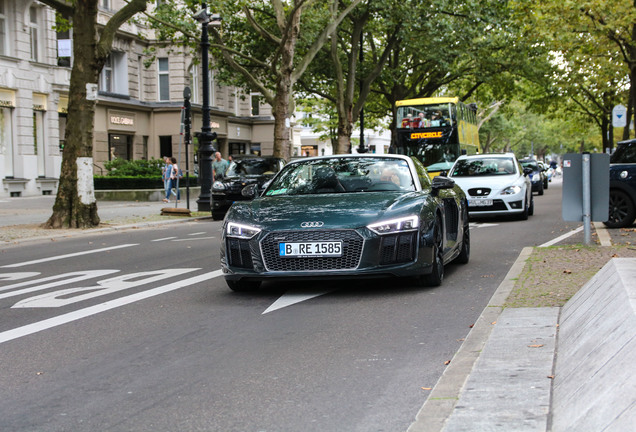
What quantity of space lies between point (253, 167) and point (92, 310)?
16.0 m

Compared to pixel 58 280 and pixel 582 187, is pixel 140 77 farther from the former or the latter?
pixel 582 187

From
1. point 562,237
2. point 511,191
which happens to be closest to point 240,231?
point 562,237

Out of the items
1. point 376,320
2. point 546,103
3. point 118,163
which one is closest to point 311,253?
point 376,320

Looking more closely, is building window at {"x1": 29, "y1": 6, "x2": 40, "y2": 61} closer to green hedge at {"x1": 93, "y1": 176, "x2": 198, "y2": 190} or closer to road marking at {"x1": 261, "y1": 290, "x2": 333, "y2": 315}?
green hedge at {"x1": 93, "y1": 176, "x2": 198, "y2": 190}

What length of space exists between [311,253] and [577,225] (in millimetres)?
10360

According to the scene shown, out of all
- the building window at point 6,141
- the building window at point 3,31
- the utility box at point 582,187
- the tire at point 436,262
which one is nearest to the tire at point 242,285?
the tire at point 436,262

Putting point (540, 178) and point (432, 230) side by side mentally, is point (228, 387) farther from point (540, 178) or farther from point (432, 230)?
point (540, 178)

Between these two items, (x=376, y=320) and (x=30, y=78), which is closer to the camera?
(x=376, y=320)

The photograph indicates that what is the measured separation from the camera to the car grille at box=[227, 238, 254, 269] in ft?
26.1

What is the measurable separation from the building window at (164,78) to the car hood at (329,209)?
39360mm

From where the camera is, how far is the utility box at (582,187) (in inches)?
416

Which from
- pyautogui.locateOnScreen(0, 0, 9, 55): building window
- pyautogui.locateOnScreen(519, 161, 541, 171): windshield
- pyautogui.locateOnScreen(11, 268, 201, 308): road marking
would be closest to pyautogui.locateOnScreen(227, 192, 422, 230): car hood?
pyautogui.locateOnScreen(11, 268, 201, 308): road marking

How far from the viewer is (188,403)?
4.57 metres

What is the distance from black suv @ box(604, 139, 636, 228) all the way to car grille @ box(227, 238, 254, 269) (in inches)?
364
